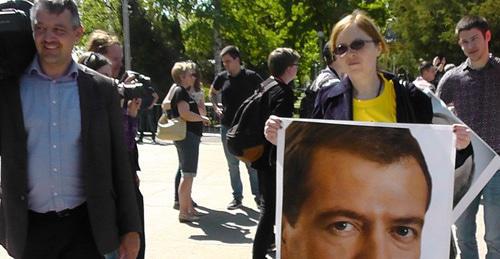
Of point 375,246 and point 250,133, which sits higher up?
point 250,133

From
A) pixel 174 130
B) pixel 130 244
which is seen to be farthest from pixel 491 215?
pixel 174 130

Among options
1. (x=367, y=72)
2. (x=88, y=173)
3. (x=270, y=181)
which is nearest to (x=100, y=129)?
(x=88, y=173)

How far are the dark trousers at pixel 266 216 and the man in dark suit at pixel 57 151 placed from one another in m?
1.93

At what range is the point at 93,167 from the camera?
2.79 meters

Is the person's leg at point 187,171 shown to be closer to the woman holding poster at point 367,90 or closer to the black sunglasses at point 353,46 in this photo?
the woman holding poster at point 367,90

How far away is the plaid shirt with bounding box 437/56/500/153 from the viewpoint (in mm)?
4188

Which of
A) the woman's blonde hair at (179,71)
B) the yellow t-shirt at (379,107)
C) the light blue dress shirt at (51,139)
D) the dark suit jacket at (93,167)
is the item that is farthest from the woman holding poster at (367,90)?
the woman's blonde hair at (179,71)

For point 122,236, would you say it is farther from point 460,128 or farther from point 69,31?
point 460,128

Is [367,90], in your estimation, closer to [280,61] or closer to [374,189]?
[374,189]

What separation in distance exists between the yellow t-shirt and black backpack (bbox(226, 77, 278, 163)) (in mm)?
1661

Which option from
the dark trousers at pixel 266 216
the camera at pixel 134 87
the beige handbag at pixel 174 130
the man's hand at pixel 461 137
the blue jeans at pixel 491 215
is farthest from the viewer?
the beige handbag at pixel 174 130

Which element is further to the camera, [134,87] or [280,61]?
[280,61]

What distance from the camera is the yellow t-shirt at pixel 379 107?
291 cm

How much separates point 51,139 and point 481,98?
2.94m
